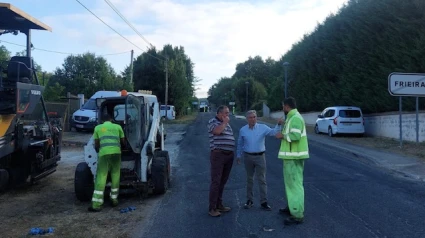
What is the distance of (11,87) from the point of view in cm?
824

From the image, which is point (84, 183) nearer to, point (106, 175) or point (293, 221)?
point (106, 175)

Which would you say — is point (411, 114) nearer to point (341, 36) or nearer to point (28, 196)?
point (341, 36)

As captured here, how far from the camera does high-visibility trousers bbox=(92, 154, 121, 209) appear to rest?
780cm

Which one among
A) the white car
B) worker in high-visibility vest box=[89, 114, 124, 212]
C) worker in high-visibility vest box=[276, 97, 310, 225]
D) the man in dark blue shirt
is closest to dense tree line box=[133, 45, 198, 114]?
the white car

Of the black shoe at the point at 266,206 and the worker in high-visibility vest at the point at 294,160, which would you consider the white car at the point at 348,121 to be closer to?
the black shoe at the point at 266,206

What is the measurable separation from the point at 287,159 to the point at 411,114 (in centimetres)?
1385

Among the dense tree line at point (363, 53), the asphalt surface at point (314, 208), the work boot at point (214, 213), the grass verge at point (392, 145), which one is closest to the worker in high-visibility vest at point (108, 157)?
the asphalt surface at point (314, 208)

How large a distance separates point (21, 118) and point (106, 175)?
2.27m

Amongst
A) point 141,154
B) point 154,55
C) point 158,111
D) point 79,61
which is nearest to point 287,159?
point 141,154

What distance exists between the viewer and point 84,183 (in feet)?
27.2

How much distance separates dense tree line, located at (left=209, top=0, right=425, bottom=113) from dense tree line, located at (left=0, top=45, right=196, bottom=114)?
16781mm

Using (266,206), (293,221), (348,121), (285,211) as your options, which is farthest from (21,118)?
(348,121)

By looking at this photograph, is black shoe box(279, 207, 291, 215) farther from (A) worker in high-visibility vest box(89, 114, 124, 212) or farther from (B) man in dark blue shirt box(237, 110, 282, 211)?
(A) worker in high-visibility vest box(89, 114, 124, 212)

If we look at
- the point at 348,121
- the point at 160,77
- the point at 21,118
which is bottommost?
the point at 348,121
